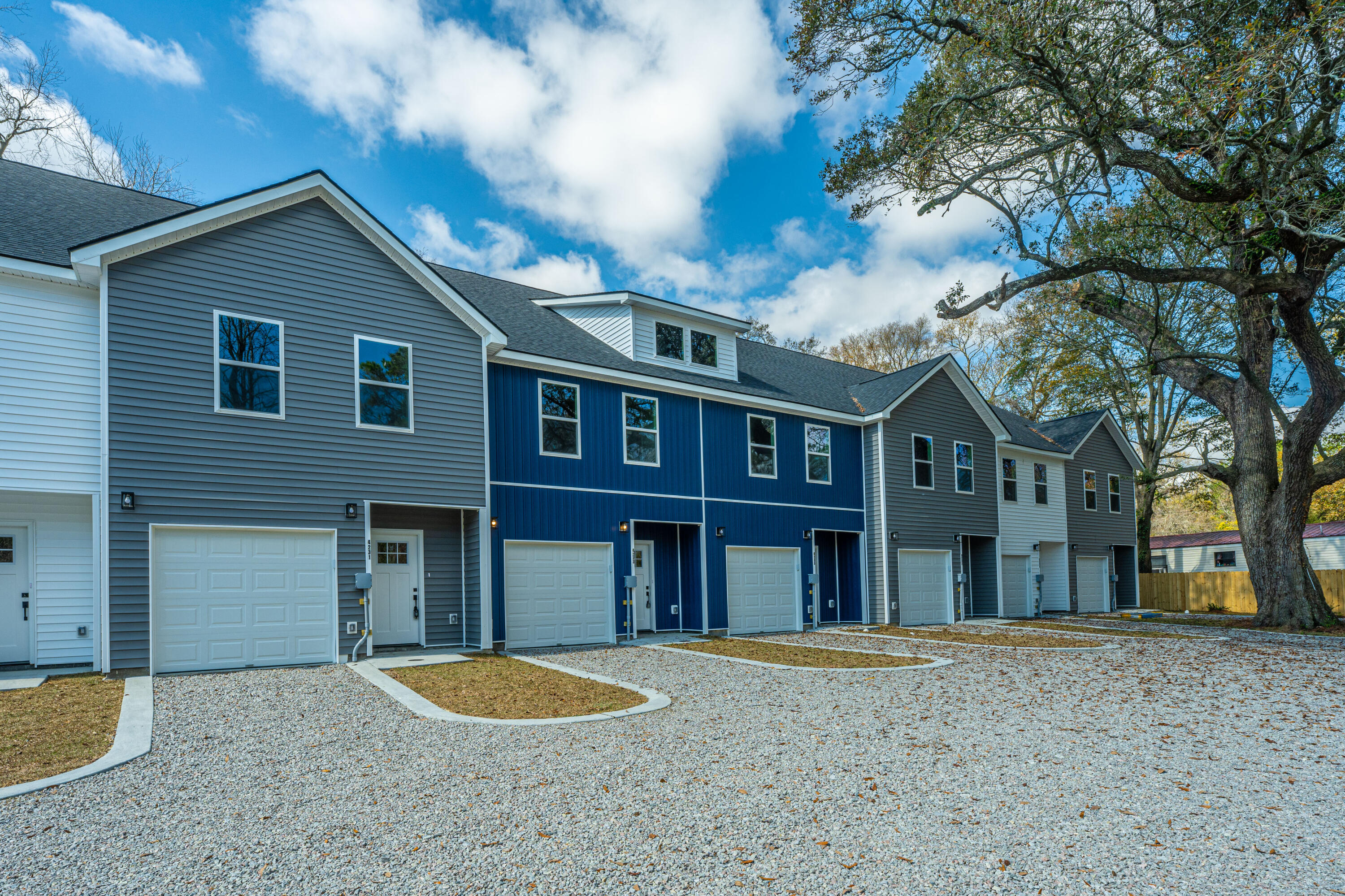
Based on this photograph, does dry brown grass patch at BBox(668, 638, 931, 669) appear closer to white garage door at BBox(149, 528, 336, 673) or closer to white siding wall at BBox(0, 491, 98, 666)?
white garage door at BBox(149, 528, 336, 673)

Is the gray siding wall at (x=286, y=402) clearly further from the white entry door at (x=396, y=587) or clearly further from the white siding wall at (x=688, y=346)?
the white siding wall at (x=688, y=346)

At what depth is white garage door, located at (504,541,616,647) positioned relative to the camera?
1313 centimetres

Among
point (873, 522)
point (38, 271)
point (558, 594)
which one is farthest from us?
point (873, 522)

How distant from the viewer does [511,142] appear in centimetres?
1708

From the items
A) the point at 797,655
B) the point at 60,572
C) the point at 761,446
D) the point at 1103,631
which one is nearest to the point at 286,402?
the point at 60,572

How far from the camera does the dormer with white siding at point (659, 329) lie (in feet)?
52.7

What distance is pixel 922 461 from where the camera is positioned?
2003 cm

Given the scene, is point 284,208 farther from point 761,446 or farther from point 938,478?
point 938,478

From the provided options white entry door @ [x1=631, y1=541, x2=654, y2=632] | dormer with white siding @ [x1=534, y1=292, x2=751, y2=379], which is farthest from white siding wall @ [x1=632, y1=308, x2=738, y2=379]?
white entry door @ [x1=631, y1=541, x2=654, y2=632]

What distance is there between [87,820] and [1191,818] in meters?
6.58

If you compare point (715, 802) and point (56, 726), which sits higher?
point (56, 726)

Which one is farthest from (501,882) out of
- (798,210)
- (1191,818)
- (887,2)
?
(798,210)

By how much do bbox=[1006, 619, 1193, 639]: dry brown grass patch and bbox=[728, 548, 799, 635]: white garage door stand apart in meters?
5.91

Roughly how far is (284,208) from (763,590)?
447 inches
